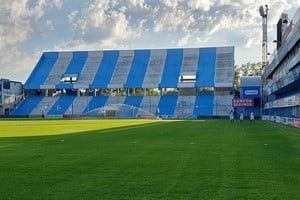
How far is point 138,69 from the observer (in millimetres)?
95688

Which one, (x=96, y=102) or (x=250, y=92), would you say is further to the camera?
(x=96, y=102)

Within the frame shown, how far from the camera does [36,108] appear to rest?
302 feet

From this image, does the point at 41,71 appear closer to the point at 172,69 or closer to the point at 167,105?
the point at 172,69

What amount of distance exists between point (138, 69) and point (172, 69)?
7.09m

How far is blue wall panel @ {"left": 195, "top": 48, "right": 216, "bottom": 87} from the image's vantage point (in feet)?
289

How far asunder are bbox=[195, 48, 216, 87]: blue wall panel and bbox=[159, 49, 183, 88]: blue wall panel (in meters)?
4.18

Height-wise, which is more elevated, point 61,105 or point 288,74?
point 288,74

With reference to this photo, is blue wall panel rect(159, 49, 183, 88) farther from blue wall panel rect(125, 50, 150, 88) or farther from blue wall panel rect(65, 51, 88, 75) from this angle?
blue wall panel rect(65, 51, 88, 75)

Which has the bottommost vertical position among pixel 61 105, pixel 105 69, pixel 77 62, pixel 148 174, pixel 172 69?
pixel 148 174

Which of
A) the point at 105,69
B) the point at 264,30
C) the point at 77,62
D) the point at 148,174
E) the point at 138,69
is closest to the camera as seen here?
the point at 148,174

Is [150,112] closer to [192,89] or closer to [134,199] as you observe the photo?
[192,89]

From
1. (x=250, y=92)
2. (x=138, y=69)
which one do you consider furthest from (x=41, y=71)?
(x=250, y=92)

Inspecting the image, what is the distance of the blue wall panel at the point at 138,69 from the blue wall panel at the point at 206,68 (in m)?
11.1

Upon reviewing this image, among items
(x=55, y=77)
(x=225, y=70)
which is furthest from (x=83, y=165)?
(x=55, y=77)
